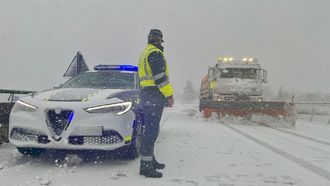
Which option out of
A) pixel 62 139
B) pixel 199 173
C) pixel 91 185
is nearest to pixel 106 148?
pixel 62 139

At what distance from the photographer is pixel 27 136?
4.78 meters

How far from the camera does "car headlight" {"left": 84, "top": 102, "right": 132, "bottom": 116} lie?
15.7ft

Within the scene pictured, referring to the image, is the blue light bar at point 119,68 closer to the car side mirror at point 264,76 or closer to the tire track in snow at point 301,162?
the tire track in snow at point 301,162

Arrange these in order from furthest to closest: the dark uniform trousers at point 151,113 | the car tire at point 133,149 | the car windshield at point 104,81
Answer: the car windshield at point 104,81 < the car tire at point 133,149 < the dark uniform trousers at point 151,113

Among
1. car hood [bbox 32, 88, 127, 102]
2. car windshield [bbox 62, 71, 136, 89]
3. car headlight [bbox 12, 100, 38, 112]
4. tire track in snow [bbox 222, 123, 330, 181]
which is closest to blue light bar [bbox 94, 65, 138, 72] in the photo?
car windshield [bbox 62, 71, 136, 89]

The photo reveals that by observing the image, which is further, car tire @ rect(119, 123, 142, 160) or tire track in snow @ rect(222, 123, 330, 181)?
car tire @ rect(119, 123, 142, 160)

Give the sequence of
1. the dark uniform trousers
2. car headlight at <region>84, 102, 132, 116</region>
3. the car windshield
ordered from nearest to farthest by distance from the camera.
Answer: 1. the dark uniform trousers
2. car headlight at <region>84, 102, 132, 116</region>
3. the car windshield

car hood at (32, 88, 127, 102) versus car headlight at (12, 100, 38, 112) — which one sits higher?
car hood at (32, 88, 127, 102)

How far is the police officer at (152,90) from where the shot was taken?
450 cm

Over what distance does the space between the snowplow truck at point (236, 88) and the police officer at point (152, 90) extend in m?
10.3

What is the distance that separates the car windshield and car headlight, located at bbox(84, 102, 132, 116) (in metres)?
1.03

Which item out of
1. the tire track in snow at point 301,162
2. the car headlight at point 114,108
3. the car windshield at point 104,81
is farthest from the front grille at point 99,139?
the tire track in snow at point 301,162

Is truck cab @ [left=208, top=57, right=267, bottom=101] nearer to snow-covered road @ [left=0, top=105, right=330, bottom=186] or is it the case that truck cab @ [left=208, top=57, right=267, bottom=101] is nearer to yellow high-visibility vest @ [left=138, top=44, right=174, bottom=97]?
snow-covered road @ [left=0, top=105, right=330, bottom=186]

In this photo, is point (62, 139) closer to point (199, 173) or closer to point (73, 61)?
point (199, 173)
